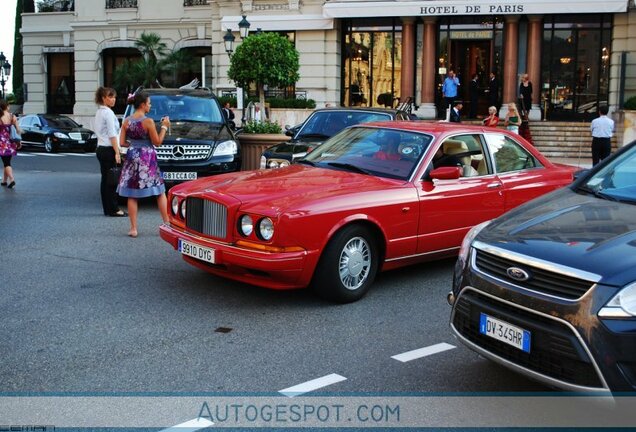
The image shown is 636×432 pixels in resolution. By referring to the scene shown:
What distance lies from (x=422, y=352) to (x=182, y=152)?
7.46 metres

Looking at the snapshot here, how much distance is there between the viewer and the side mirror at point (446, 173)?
6.91 m

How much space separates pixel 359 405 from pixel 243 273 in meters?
2.20

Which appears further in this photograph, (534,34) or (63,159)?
(534,34)

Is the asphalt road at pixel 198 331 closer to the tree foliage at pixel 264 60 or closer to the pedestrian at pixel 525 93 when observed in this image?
the tree foliage at pixel 264 60

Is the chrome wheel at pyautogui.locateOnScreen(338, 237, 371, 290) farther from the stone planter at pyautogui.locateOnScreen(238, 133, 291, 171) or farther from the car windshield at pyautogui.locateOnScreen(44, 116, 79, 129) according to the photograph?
the car windshield at pyautogui.locateOnScreen(44, 116, 79, 129)

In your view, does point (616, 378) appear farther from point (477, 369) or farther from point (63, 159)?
point (63, 159)

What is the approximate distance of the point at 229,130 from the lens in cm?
1306

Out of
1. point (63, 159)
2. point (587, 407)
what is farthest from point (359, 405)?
A: point (63, 159)

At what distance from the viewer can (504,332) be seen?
403 cm

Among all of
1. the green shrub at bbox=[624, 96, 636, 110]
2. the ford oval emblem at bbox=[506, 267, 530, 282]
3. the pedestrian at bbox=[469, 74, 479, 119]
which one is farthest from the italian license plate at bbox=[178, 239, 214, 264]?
the pedestrian at bbox=[469, 74, 479, 119]

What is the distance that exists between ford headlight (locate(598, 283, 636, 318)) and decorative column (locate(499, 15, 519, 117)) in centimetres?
2491

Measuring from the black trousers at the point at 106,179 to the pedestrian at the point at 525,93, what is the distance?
17.9 metres

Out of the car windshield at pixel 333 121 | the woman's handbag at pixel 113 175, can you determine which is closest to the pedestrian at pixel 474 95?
the car windshield at pixel 333 121

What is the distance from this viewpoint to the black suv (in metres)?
11.8
